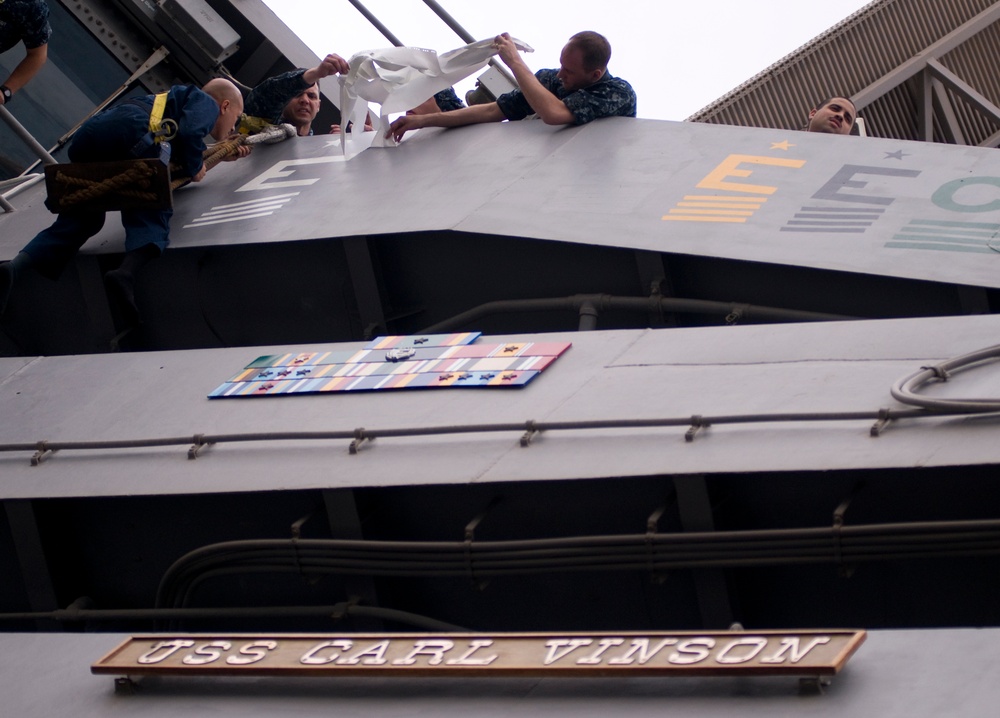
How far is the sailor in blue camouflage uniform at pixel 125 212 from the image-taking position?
5.92 metres

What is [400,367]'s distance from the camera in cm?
434

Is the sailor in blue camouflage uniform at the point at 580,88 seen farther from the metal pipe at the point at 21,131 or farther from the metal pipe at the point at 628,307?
the metal pipe at the point at 21,131

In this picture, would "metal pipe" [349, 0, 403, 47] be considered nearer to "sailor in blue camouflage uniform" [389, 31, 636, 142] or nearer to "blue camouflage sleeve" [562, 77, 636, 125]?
"sailor in blue camouflage uniform" [389, 31, 636, 142]

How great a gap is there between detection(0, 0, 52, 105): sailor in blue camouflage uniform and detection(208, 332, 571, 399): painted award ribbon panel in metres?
3.37

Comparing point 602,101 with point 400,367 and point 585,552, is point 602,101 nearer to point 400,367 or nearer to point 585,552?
point 400,367

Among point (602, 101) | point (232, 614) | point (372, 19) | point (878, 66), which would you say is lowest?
point (878, 66)

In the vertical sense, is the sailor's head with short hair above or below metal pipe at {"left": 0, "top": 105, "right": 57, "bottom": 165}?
below

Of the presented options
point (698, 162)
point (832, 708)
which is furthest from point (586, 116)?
point (832, 708)

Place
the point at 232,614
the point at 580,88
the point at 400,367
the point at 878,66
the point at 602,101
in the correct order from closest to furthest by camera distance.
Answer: the point at 232,614 < the point at 400,367 < the point at 602,101 < the point at 580,88 < the point at 878,66

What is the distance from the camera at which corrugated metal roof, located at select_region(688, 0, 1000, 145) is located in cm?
988

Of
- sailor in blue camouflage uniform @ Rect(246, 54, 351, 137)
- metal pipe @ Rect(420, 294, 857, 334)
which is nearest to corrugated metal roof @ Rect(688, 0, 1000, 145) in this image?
sailor in blue camouflage uniform @ Rect(246, 54, 351, 137)

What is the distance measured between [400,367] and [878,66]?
678 centimetres

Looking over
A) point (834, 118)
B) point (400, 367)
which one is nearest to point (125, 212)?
point (400, 367)

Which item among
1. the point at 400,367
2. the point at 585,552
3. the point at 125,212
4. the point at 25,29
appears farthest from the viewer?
the point at 25,29
